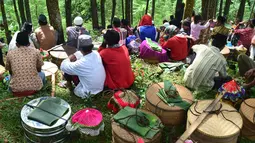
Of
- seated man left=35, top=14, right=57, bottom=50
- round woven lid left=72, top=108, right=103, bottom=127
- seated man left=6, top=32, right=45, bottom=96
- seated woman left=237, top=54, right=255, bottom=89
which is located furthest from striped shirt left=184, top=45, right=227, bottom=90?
seated man left=35, top=14, right=57, bottom=50

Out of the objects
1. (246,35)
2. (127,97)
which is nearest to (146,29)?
(246,35)

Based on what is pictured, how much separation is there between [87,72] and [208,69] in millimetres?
2774

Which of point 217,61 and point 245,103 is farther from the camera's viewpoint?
point 217,61

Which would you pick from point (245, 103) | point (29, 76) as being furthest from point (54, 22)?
point (245, 103)

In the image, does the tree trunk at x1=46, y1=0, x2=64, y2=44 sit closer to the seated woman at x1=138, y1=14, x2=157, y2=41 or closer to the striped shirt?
the seated woman at x1=138, y1=14, x2=157, y2=41

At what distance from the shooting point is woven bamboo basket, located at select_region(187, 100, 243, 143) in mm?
3975

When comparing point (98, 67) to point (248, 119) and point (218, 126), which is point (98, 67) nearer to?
point (218, 126)

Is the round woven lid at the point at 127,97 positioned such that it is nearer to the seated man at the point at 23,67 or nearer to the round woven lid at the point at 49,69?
the seated man at the point at 23,67

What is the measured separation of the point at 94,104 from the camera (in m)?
5.55

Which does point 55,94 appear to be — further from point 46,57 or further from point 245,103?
point 245,103

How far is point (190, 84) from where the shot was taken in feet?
20.3

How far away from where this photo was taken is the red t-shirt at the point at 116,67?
5.54 metres

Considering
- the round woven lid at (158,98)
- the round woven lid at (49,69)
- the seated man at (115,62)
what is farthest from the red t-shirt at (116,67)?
the round woven lid at (49,69)

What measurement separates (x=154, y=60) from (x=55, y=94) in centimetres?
337
